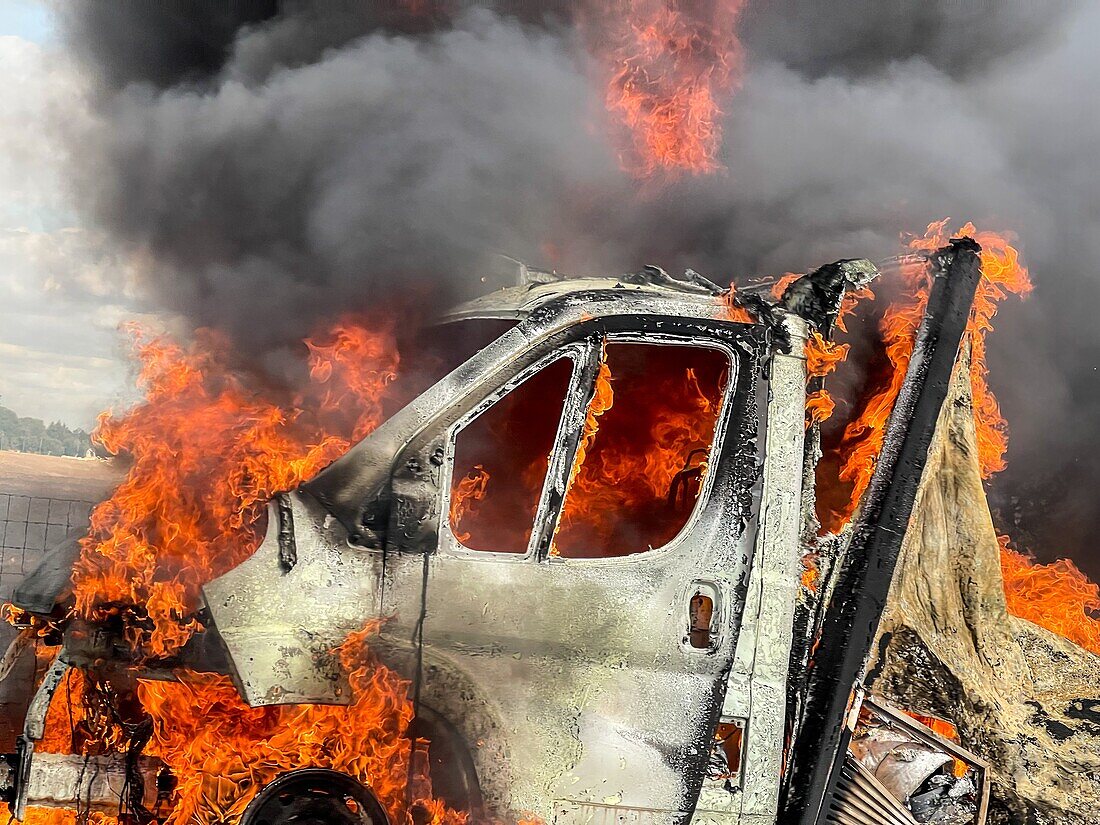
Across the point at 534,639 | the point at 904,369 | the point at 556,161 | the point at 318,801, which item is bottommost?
the point at 318,801

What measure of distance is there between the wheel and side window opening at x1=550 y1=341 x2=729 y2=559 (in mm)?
1203

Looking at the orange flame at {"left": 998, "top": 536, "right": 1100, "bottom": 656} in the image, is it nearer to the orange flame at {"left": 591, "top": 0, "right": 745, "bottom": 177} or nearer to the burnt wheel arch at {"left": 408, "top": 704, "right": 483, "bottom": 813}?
the burnt wheel arch at {"left": 408, "top": 704, "right": 483, "bottom": 813}

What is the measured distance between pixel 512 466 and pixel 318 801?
1542 millimetres

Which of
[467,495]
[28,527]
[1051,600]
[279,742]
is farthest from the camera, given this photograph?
[28,527]

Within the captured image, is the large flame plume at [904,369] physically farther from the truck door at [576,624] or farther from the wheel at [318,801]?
the wheel at [318,801]

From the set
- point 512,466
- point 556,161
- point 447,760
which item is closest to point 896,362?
point 512,466

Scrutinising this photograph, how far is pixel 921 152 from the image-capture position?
6.79 metres

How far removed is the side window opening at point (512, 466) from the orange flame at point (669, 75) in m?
3.35

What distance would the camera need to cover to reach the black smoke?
529 cm

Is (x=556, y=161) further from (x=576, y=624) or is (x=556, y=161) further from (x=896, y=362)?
(x=576, y=624)

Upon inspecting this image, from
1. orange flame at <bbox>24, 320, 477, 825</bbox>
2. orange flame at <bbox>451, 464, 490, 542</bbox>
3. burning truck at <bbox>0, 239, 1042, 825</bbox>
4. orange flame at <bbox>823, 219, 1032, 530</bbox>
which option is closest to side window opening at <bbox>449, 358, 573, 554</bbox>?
orange flame at <bbox>451, 464, 490, 542</bbox>

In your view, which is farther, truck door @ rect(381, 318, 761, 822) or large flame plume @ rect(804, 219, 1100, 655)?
large flame plume @ rect(804, 219, 1100, 655)

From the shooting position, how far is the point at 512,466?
152 inches

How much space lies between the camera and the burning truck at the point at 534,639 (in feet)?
9.70
